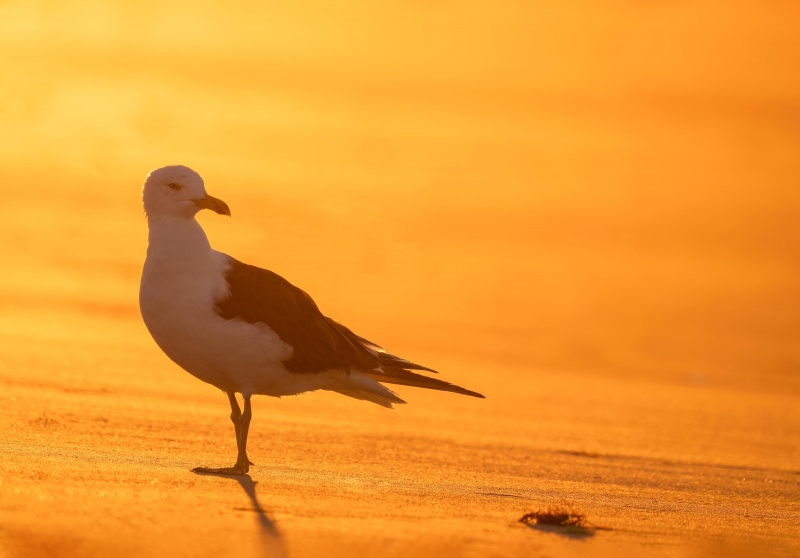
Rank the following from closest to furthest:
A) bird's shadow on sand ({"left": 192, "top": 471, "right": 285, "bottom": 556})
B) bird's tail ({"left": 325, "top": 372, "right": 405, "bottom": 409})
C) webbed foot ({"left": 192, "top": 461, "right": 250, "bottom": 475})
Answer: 1. bird's shadow on sand ({"left": 192, "top": 471, "right": 285, "bottom": 556})
2. webbed foot ({"left": 192, "top": 461, "right": 250, "bottom": 475})
3. bird's tail ({"left": 325, "top": 372, "right": 405, "bottom": 409})

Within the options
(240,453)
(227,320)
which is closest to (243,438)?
(240,453)

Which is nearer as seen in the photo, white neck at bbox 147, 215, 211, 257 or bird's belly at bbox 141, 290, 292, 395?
bird's belly at bbox 141, 290, 292, 395

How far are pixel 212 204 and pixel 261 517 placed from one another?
9.13 ft

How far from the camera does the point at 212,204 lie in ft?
28.9

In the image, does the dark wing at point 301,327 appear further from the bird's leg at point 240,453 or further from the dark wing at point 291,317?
the bird's leg at point 240,453

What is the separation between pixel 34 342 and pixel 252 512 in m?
9.32

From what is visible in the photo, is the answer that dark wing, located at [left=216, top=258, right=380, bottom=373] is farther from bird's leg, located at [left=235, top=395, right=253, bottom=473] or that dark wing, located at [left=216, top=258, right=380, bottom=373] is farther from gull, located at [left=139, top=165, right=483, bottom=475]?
bird's leg, located at [left=235, top=395, right=253, bottom=473]

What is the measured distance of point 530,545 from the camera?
655 cm

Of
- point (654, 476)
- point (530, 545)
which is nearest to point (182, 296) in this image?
point (530, 545)

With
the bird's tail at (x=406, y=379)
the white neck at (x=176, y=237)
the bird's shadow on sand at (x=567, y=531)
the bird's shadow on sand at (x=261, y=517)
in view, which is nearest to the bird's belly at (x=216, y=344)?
the white neck at (x=176, y=237)

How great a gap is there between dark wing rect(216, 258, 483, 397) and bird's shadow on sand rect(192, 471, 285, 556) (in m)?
1.00

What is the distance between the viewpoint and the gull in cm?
830

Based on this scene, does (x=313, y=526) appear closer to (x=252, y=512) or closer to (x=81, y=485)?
(x=252, y=512)

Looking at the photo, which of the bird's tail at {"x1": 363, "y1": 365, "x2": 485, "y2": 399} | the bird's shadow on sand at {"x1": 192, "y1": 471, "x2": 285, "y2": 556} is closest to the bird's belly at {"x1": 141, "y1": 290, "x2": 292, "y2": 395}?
the bird's shadow on sand at {"x1": 192, "y1": 471, "x2": 285, "y2": 556}
